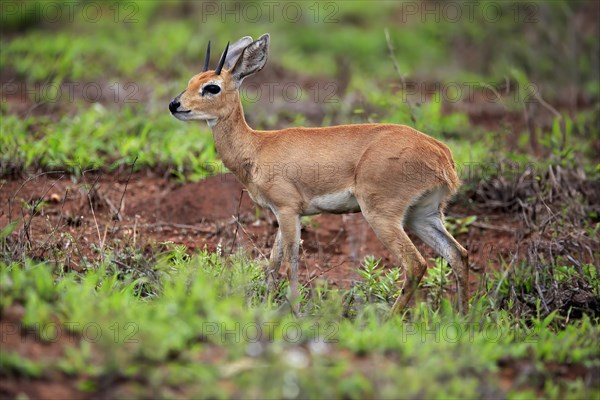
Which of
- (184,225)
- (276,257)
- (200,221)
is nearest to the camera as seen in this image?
(276,257)

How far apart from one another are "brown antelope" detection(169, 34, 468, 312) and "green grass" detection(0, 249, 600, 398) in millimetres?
706

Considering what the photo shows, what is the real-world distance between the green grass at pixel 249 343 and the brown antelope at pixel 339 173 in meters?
0.71

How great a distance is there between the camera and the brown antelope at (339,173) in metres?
6.77

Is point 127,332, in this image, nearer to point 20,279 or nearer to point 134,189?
point 20,279

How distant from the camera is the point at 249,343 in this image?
4996 millimetres

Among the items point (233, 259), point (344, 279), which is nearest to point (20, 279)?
point (233, 259)

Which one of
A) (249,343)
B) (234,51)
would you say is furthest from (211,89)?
(249,343)

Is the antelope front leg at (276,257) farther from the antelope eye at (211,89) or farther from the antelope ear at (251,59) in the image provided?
the antelope ear at (251,59)

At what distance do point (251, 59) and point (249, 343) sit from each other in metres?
3.23

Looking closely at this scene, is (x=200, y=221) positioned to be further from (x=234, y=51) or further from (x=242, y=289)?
(x=242, y=289)

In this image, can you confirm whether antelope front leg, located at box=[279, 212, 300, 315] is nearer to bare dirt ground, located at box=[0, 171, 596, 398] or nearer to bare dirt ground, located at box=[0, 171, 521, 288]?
bare dirt ground, located at box=[0, 171, 596, 398]

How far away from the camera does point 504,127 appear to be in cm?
903

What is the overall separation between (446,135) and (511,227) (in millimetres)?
2610

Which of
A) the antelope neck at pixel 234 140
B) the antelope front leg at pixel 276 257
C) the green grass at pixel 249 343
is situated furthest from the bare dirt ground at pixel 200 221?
the green grass at pixel 249 343
